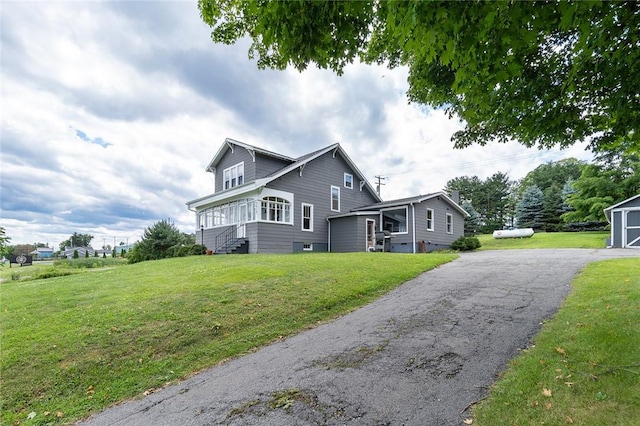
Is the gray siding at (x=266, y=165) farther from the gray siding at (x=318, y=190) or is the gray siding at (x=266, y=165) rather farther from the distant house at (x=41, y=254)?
the distant house at (x=41, y=254)

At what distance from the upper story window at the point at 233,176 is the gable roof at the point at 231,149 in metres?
A: 1.35

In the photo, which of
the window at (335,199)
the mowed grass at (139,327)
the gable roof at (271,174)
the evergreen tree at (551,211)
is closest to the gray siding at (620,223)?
the gable roof at (271,174)

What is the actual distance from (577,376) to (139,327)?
640 cm

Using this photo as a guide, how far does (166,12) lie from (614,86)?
9.04 m

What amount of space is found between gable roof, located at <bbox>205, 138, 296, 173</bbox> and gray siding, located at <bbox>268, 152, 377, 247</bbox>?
6.31 ft

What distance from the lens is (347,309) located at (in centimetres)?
692

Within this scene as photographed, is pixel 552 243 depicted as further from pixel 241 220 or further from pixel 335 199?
pixel 241 220

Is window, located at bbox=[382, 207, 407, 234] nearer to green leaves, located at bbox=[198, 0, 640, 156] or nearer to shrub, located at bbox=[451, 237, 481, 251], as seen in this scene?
shrub, located at bbox=[451, 237, 481, 251]

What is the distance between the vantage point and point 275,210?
18891 millimetres

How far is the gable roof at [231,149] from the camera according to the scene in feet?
65.7

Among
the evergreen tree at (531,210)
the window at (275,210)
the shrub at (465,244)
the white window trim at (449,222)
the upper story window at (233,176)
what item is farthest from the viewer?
the evergreen tree at (531,210)

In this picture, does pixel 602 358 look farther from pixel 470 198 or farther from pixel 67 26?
pixel 470 198

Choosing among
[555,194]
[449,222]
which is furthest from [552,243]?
[555,194]

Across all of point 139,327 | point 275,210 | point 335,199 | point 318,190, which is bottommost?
point 139,327
